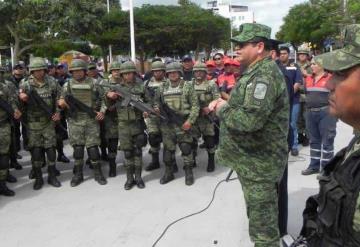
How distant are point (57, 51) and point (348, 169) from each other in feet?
125

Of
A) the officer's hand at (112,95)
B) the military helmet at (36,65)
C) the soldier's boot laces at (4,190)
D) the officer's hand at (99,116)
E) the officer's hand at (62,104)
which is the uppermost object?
the military helmet at (36,65)

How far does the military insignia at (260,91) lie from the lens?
270cm

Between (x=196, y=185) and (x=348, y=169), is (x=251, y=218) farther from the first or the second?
(x=196, y=185)

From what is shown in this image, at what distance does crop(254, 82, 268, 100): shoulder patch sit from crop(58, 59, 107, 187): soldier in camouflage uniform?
3.33 meters

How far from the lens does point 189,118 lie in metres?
5.66

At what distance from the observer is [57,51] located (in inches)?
1473

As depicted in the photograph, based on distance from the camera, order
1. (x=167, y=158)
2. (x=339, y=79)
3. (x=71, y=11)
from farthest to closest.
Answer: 1. (x=71, y=11)
2. (x=167, y=158)
3. (x=339, y=79)

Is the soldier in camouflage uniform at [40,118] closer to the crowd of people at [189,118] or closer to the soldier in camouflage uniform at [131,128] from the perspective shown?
the crowd of people at [189,118]

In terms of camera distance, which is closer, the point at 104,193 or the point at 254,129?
the point at 254,129

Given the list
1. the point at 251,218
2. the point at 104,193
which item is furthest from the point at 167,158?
the point at 251,218

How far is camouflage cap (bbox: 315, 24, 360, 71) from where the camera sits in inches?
54.8

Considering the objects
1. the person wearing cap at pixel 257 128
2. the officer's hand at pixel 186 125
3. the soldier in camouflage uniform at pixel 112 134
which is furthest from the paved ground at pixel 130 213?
the person wearing cap at pixel 257 128

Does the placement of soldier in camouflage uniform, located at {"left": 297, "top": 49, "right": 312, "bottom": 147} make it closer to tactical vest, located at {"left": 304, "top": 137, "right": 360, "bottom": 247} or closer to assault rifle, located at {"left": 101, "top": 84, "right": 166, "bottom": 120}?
assault rifle, located at {"left": 101, "top": 84, "right": 166, "bottom": 120}

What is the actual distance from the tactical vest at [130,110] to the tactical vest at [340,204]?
14.2 feet
